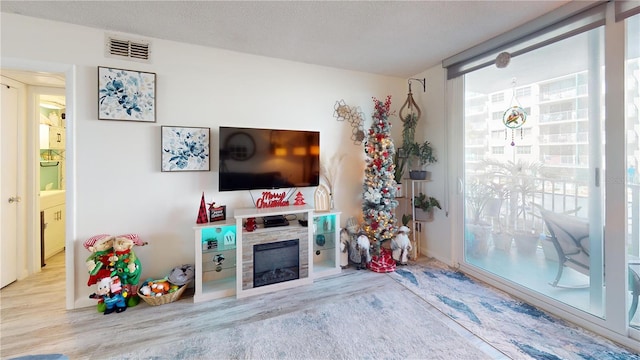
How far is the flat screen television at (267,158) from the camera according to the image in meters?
2.49

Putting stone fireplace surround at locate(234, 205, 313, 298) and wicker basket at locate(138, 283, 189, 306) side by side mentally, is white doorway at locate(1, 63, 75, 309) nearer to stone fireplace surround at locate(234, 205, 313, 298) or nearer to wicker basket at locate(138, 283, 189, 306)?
wicker basket at locate(138, 283, 189, 306)

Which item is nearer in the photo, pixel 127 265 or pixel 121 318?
pixel 121 318

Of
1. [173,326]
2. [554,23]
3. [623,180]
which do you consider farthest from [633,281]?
[173,326]

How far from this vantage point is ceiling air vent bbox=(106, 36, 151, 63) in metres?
2.28

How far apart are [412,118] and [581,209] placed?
6.34 feet

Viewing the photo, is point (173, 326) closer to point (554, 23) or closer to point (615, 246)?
point (615, 246)

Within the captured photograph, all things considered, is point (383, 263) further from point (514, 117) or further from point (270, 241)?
point (514, 117)

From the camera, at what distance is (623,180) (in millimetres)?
1757

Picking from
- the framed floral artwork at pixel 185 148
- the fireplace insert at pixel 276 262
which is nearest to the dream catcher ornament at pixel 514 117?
the fireplace insert at pixel 276 262

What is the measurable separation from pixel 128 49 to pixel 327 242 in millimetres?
2856

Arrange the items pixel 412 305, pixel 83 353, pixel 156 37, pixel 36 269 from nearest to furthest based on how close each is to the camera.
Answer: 1. pixel 83 353
2. pixel 412 305
3. pixel 156 37
4. pixel 36 269

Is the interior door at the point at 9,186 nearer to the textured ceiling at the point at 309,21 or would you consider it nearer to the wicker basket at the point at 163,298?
the textured ceiling at the point at 309,21

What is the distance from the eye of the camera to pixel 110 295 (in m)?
2.13

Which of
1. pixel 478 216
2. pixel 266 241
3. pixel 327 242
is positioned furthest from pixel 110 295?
pixel 478 216
